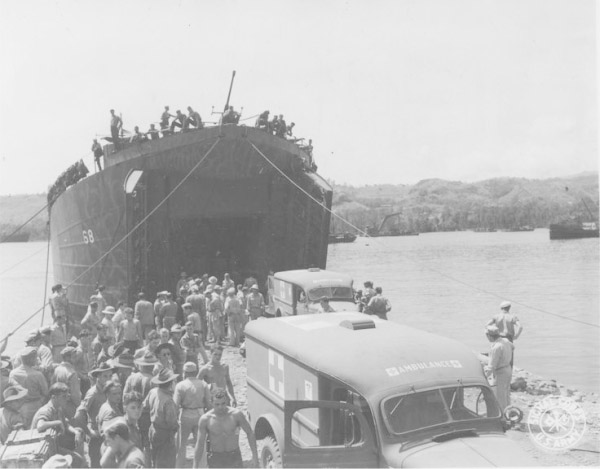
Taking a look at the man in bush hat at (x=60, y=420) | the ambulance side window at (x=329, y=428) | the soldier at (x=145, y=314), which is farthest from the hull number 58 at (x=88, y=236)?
the ambulance side window at (x=329, y=428)

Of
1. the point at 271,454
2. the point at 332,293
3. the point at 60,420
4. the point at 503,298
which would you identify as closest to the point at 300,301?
the point at 332,293

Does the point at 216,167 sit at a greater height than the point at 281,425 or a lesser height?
greater

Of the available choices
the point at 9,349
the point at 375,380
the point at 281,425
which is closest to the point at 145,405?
the point at 281,425

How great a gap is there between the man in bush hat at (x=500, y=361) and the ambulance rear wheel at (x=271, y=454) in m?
3.56

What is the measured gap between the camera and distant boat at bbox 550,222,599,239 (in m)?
79.4

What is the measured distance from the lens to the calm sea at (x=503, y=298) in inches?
690

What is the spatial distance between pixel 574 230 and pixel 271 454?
3320 inches

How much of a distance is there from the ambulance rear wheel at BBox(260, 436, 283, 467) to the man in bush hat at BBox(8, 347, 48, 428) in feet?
8.14

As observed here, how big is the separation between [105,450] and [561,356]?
1567 centimetres

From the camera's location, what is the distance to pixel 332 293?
1277 centimetres

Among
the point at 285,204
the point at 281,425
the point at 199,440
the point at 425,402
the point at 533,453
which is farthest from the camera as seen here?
the point at 285,204

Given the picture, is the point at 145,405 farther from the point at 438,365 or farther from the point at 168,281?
the point at 168,281

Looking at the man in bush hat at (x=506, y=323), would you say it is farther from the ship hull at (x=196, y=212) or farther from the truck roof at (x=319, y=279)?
the ship hull at (x=196, y=212)

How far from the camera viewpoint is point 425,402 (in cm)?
474
